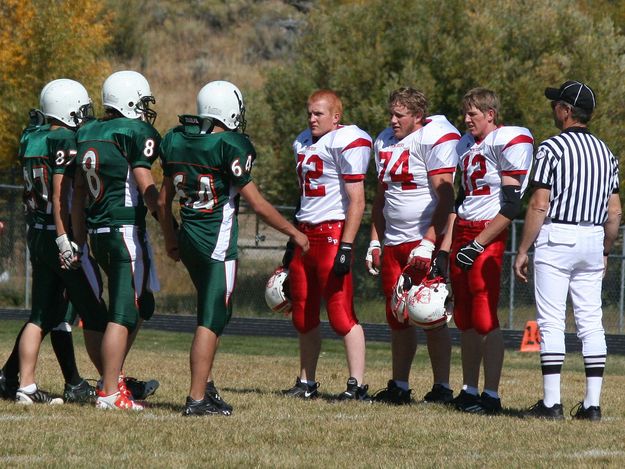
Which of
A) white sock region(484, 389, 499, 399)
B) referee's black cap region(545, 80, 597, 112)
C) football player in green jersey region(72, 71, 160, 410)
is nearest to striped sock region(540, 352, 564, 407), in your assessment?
white sock region(484, 389, 499, 399)

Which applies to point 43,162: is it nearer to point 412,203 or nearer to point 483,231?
point 412,203

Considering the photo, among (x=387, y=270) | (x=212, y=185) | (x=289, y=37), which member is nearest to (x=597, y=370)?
(x=387, y=270)

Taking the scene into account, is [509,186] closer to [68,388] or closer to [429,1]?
[68,388]

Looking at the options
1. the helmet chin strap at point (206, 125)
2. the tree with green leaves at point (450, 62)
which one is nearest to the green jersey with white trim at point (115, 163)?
the helmet chin strap at point (206, 125)

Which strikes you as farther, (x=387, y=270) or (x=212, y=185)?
(x=387, y=270)

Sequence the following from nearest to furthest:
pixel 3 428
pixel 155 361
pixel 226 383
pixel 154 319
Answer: pixel 3 428 < pixel 226 383 < pixel 155 361 < pixel 154 319

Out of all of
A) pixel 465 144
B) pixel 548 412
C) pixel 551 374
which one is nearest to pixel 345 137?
pixel 465 144

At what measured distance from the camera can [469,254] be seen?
780 cm

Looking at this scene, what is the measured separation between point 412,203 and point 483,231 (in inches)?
29.3

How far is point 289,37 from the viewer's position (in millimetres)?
55656

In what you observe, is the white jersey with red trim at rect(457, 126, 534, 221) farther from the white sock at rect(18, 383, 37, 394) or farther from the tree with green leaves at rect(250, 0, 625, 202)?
the tree with green leaves at rect(250, 0, 625, 202)

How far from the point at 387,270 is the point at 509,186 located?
118 centimetres

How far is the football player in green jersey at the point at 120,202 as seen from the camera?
7570 millimetres

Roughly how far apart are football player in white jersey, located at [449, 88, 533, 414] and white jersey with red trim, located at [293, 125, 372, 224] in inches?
28.9
